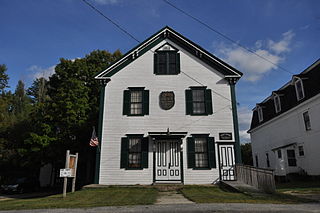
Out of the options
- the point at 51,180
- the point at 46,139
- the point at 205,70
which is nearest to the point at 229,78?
the point at 205,70

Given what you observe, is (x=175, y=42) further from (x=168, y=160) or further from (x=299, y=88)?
(x=299, y=88)

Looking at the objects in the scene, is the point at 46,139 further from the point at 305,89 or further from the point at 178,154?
the point at 305,89

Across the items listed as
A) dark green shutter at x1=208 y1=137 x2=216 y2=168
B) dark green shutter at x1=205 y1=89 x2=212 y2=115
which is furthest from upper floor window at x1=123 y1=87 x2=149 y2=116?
dark green shutter at x1=208 y1=137 x2=216 y2=168

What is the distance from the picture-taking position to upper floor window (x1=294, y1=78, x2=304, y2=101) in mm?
18942

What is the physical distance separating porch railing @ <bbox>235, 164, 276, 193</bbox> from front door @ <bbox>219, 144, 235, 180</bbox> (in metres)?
0.47

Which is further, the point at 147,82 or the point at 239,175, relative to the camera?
the point at 147,82

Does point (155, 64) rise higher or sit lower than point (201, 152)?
higher

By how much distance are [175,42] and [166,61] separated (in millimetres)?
1564

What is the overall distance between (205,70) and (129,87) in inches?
195

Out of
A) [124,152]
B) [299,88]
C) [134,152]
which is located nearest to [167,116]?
[134,152]

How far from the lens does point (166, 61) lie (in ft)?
50.4

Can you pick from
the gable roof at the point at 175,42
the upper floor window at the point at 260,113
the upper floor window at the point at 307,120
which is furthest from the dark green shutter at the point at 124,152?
the upper floor window at the point at 260,113

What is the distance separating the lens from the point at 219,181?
516 inches

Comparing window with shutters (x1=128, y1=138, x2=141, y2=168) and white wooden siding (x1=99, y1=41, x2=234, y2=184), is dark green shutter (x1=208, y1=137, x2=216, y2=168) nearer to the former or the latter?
white wooden siding (x1=99, y1=41, x2=234, y2=184)
